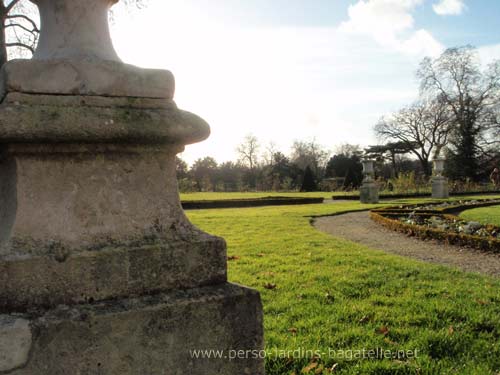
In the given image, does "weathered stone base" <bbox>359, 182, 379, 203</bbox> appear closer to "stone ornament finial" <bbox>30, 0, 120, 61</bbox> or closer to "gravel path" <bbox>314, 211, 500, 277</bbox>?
"gravel path" <bbox>314, 211, 500, 277</bbox>

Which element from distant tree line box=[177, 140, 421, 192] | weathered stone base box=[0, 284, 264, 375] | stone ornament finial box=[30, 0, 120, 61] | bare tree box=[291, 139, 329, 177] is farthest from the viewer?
bare tree box=[291, 139, 329, 177]

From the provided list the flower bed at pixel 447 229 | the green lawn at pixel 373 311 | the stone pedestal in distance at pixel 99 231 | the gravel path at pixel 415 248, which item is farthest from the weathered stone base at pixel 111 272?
the flower bed at pixel 447 229

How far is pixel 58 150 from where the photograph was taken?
57.1 inches

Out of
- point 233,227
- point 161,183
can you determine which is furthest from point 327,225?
point 161,183

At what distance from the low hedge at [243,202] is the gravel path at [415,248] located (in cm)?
942

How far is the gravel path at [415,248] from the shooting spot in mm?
6234

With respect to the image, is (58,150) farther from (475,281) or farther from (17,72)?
(475,281)

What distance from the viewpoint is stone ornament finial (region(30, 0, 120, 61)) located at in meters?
1.61

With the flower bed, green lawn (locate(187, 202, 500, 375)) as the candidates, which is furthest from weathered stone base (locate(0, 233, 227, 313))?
the flower bed

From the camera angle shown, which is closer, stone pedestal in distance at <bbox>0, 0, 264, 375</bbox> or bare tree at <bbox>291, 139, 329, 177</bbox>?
stone pedestal in distance at <bbox>0, 0, 264, 375</bbox>

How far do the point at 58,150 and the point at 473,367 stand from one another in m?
2.63

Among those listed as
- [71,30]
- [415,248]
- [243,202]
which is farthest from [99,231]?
[243,202]

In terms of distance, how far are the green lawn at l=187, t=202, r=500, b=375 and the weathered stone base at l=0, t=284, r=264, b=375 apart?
1126 millimetres

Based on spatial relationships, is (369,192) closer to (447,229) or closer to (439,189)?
(439,189)
